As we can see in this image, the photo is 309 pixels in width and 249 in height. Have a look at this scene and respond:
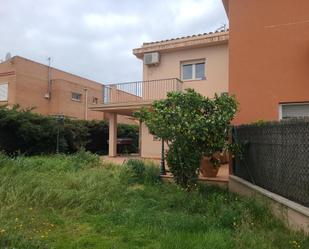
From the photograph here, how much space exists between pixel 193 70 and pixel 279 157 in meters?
12.3

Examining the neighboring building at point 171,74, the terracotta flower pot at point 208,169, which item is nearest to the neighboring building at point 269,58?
the terracotta flower pot at point 208,169

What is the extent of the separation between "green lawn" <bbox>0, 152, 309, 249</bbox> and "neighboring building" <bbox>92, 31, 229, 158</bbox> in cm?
904

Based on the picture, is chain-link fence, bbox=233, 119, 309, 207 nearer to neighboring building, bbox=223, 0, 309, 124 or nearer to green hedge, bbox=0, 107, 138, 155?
neighboring building, bbox=223, 0, 309, 124

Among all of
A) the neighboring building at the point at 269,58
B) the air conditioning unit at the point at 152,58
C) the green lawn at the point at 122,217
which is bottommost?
the green lawn at the point at 122,217

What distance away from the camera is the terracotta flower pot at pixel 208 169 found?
11055mm

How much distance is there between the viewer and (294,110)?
9.84 m

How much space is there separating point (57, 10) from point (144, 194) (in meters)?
7.44

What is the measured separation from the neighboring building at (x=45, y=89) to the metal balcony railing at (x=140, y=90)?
7589mm

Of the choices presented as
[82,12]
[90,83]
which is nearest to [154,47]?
[82,12]

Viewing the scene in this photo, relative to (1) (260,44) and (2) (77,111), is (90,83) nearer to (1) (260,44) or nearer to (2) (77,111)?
(2) (77,111)

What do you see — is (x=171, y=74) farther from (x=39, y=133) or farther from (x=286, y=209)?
(x=286, y=209)

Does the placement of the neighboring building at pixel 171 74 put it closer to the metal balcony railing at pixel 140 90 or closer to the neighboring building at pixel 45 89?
the metal balcony railing at pixel 140 90

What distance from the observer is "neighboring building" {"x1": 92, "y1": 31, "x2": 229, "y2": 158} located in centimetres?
1797

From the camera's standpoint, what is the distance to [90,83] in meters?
37.6
